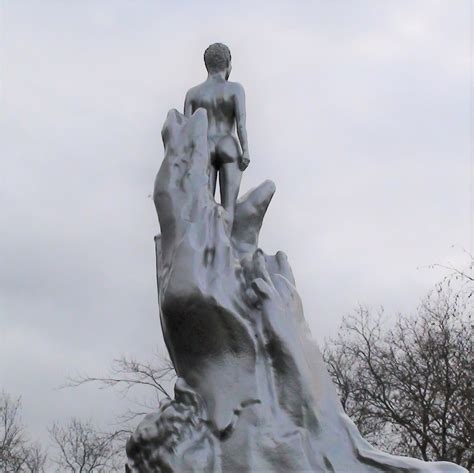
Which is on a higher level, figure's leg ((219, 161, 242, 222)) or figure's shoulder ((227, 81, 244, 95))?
figure's shoulder ((227, 81, 244, 95))

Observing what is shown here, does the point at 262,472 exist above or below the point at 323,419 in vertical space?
below

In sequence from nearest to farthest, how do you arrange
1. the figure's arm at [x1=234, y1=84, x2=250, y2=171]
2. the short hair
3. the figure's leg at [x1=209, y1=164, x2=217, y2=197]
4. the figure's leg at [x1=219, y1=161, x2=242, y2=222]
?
1. the figure's leg at [x1=209, y1=164, x2=217, y2=197]
2. the figure's leg at [x1=219, y1=161, x2=242, y2=222]
3. the figure's arm at [x1=234, y1=84, x2=250, y2=171]
4. the short hair

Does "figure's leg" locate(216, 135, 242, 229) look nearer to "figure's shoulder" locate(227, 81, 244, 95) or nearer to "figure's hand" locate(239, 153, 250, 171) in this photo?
"figure's hand" locate(239, 153, 250, 171)

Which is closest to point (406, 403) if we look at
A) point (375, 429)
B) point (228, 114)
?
point (375, 429)

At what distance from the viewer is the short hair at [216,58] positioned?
31.4 feet

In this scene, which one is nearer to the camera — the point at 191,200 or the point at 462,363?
the point at 191,200

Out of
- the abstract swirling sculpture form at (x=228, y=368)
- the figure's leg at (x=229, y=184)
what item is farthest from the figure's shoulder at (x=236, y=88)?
the abstract swirling sculpture form at (x=228, y=368)

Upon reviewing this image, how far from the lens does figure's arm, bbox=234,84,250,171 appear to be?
9289 millimetres

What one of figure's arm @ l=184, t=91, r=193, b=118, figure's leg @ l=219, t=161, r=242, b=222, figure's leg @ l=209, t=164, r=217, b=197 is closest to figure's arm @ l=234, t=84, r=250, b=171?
figure's leg @ l=219, t=161, r=242, b=222

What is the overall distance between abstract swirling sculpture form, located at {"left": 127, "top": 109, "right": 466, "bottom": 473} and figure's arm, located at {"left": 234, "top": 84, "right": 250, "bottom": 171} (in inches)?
32.3

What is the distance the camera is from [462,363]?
79.4ft

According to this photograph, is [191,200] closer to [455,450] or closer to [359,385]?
[455,450]

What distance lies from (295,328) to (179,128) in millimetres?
2186

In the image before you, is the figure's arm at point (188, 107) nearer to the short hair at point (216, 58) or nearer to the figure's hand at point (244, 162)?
the short hair at point (216, 58)
